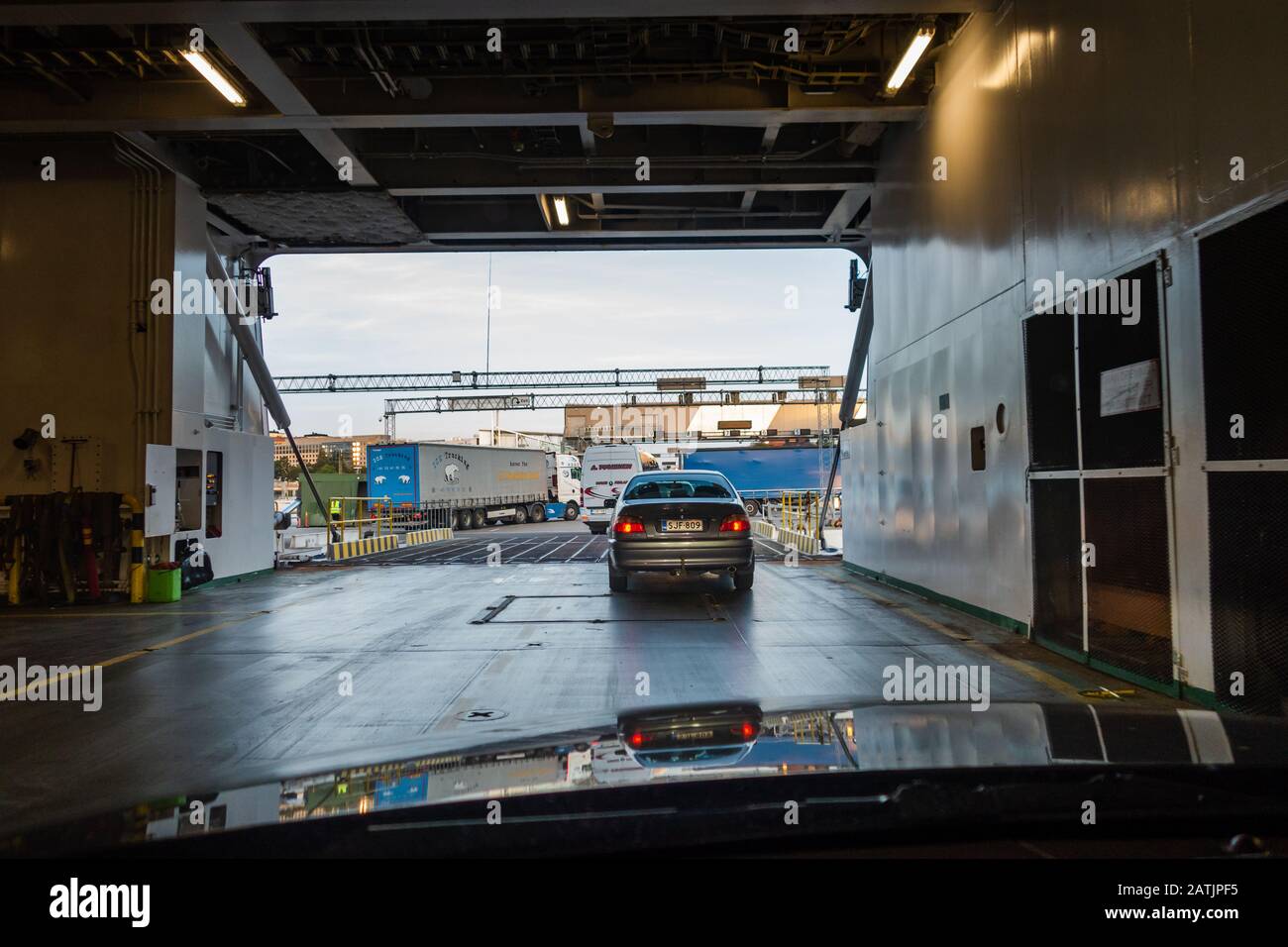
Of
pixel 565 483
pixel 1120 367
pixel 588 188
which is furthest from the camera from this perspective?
pixel 565 483

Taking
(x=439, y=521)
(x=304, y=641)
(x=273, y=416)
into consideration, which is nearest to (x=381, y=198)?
(x=273, y=416)

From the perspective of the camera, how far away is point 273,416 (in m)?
16.2

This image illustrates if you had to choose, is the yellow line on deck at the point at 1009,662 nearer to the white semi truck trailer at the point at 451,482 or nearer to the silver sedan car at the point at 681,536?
the silver sedan car at the point at 681,536

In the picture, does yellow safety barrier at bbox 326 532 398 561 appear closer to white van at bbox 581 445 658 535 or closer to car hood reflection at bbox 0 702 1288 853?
white van at bbox 581 445 658 535

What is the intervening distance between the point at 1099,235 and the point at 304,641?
7.91m

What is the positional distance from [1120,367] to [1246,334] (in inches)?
49.1

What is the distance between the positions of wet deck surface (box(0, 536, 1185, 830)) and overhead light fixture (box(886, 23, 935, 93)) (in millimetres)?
6187

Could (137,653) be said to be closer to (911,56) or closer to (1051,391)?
(1051,391)

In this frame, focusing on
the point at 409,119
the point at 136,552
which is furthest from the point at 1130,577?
the point at 136,552

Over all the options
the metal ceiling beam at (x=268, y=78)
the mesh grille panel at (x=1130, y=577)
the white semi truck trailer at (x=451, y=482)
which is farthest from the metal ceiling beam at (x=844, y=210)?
the white semi truck trailer at (x=451, y=482)

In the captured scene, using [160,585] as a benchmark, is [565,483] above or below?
above

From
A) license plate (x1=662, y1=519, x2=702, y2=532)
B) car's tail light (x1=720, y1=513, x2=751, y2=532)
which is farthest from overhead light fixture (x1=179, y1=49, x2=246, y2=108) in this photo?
car's tail light (x1=720, y1=513, x2=751, y2=532)

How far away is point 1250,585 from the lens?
485 cm
